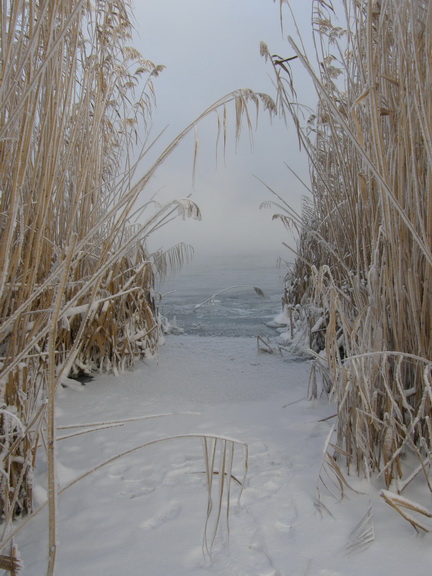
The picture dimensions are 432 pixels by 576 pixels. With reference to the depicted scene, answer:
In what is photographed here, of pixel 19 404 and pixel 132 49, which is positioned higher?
pixel 132 49

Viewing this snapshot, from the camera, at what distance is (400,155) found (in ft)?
2.68

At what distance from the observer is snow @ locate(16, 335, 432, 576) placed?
658 mm

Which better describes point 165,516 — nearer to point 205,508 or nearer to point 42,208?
point 205,508

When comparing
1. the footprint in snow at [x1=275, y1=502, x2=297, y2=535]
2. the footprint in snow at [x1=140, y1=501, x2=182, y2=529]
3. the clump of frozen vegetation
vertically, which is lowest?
the footprint in snow at [x1=275, y1=502, x2=297, y2=535]

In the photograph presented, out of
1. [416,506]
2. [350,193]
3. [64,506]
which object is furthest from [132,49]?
[416,506]

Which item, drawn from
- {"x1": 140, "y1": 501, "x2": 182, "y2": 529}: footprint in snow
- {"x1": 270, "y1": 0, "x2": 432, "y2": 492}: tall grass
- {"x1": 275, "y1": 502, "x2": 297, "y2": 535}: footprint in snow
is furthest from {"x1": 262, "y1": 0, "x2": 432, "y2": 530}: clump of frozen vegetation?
{"x1": 140, "y1": 501, "x2": 182, "y2": 529}: footprint in snow

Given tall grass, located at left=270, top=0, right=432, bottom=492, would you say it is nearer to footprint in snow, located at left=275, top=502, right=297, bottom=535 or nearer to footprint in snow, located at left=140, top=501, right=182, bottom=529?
footprint in snow, located at left=275, top=502, right=297, bottom=535

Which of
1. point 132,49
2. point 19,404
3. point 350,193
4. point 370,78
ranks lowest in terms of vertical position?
point 19,404

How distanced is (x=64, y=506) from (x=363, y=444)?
601mm

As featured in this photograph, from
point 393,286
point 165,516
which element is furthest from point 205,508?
point 393,286

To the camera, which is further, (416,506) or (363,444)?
(363,444)

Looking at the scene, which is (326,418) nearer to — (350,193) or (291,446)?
(291,446)

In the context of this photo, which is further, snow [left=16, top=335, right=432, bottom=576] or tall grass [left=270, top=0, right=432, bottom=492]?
tall grass [left=270, top=0, right=432, bottom=492]

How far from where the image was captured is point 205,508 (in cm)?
80
